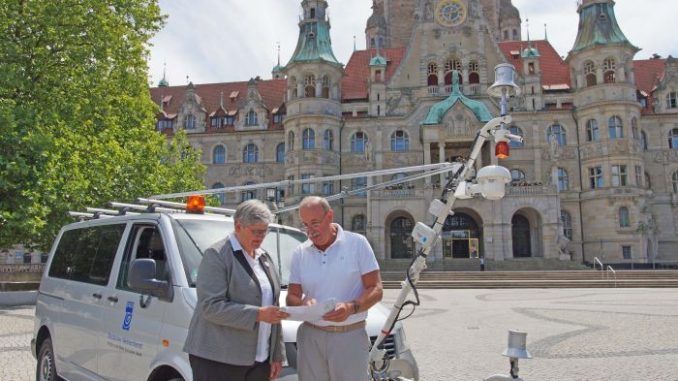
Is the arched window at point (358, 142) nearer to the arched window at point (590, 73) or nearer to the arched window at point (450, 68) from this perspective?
the arched window at point (450, 68)

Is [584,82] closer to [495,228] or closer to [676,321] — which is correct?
[495,228]

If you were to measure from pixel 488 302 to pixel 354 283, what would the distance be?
16.1m

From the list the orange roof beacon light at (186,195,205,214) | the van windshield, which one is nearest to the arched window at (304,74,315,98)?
the van windshield

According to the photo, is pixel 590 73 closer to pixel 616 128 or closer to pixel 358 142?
pixel 616 128

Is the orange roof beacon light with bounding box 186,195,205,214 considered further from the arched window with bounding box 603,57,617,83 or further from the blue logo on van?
the arched window with bounding box 603,57,617,83

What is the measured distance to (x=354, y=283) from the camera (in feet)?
11.9

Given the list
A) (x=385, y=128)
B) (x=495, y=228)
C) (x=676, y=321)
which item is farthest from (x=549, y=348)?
(x=385, y=128)

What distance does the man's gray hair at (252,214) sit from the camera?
3436mm

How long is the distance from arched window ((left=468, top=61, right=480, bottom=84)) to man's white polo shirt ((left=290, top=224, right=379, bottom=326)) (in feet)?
130

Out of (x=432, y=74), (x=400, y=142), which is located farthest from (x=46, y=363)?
(x=432, y=74)

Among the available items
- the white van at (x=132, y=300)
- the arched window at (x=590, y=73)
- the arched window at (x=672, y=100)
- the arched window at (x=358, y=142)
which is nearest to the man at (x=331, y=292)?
the white van at (x=132, y=300)

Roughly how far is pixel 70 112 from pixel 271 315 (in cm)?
1766

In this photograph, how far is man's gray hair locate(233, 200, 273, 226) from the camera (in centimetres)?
344

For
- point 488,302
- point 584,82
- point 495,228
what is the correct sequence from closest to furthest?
1. point 488,302
2. point 495,228
3. point 584,82
